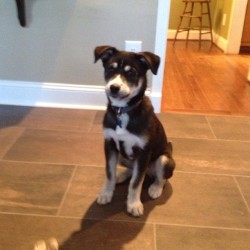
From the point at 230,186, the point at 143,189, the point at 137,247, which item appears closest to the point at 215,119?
the point at 230,186

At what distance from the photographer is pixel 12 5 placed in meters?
2.39

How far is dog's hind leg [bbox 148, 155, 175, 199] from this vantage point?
61.1 inches

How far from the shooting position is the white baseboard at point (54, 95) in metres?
2.57

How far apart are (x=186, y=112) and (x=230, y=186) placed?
3.33 feet

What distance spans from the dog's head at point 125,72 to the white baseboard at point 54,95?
116 centimetres

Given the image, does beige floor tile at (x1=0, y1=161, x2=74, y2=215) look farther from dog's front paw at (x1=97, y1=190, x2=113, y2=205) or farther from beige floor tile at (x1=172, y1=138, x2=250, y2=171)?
beige floor tile at (x1=172, y1=138, x2=250, y2=171)

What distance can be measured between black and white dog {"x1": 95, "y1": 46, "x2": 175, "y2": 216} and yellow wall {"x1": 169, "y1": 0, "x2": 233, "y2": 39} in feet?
13.0

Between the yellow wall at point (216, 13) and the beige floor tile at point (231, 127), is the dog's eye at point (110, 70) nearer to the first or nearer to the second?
the beige floor tile at point (231, 127)

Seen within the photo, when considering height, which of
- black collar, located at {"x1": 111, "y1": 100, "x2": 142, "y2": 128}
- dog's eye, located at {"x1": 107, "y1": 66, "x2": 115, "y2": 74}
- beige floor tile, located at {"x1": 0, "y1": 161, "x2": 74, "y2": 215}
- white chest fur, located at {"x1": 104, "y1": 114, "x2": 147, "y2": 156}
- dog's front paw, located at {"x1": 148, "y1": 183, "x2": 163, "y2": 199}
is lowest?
beige floor tile, located at {"x1": 0, "y1": 161, "x2": 74, "y2": 215}

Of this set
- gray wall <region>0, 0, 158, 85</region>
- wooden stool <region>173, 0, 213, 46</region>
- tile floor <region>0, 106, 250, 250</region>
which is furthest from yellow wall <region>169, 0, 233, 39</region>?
tile floor <region>0, 106, 250, 250</region>

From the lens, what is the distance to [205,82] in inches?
137

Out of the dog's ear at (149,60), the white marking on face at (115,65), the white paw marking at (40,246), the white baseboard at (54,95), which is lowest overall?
the white paw marking at (40,246)

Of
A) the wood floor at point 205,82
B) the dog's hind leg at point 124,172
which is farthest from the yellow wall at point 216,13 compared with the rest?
the dog's hind leg at point 124,172

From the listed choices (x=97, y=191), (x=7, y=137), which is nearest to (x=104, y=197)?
(x=97, y=191)
